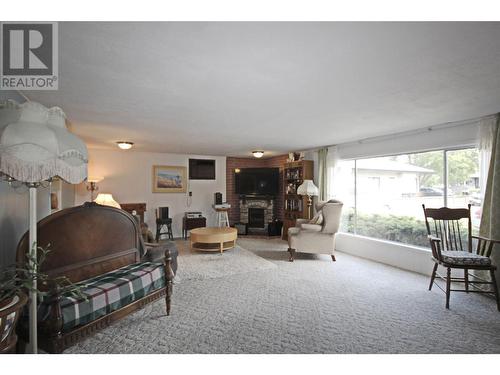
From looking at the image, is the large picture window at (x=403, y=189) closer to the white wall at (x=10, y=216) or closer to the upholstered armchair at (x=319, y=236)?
the upholstered armchair at (x=319, y=236)

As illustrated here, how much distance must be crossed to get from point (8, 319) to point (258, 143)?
14.3ft

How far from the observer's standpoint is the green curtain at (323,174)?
545 centimetres

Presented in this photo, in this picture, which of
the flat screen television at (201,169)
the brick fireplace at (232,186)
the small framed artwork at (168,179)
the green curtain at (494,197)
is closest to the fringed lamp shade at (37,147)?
the green curtain at (494,197)

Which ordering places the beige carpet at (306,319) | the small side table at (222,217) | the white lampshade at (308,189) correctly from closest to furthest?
the beige carpet at (306,319) < the white lampshade at (308,189) < the small side table at (222,217)

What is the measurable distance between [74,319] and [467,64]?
3351 mm

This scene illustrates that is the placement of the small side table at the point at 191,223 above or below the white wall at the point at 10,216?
below

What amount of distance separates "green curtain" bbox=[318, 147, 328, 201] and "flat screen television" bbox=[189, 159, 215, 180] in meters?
3.15

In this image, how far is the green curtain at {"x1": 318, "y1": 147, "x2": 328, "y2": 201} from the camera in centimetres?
545

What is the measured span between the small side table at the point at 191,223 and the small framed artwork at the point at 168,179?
885 mm

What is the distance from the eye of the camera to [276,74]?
1899 mm

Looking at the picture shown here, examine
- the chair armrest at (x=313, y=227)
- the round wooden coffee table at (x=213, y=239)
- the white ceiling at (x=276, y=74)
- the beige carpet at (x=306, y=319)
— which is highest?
the white ceiling at (x=276, y=74)

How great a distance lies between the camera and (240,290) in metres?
3.10

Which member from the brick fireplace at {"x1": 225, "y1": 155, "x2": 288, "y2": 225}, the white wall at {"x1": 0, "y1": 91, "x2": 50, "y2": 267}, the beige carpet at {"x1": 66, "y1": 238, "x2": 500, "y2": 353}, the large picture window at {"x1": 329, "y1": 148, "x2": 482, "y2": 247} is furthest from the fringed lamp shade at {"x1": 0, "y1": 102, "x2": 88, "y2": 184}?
the brick fireplace at {"x1": 225, "y1": 155, "x2": 288, "y2": 225}

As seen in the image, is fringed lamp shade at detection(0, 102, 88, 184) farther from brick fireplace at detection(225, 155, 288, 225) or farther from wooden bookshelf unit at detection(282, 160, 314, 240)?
brick fireplace at detection(225, 155, 288, 225)
